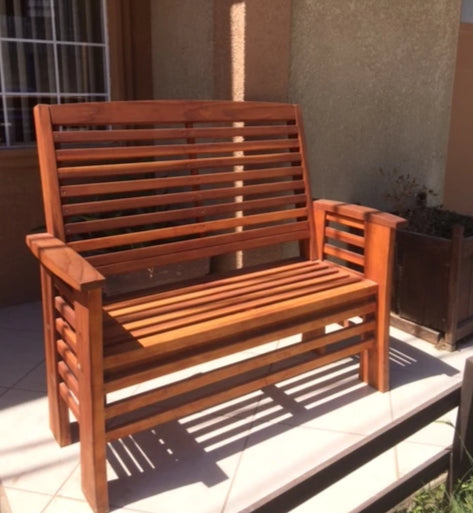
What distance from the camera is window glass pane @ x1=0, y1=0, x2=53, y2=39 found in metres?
3.37

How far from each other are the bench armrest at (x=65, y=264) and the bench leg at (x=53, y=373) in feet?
0.37

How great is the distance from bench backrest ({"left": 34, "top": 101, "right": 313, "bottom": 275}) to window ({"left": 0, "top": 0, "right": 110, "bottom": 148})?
87cm

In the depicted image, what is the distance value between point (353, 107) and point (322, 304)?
1.70 m

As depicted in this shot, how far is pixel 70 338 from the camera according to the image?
194cm

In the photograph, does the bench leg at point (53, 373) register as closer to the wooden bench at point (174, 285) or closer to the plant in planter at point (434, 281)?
the wooden bench at point (174, 285)

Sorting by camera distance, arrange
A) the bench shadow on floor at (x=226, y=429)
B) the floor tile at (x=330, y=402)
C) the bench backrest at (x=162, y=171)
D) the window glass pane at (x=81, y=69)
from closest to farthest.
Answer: the bench shadow on floor at (x=226, y=429)
the bench backrest at (x=162, y=171)
the floor tile at (x=330, y=402)
the window glass pane at (x=81, y=69)

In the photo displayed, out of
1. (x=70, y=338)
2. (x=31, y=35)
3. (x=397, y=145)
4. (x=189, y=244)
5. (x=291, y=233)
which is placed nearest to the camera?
(x=70, y=338)

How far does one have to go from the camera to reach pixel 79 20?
141 inches

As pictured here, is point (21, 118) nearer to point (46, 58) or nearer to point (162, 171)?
point (46, 58)

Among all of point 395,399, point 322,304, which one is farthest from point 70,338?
point 395,399

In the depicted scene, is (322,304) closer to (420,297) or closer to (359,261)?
(359,261)

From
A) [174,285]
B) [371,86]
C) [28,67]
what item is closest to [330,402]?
[174,285]

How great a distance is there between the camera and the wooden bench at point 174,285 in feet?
6.07

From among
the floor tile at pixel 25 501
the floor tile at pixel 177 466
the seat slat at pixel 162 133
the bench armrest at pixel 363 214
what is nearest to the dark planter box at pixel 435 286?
the bench armrest at pixel 363 214
